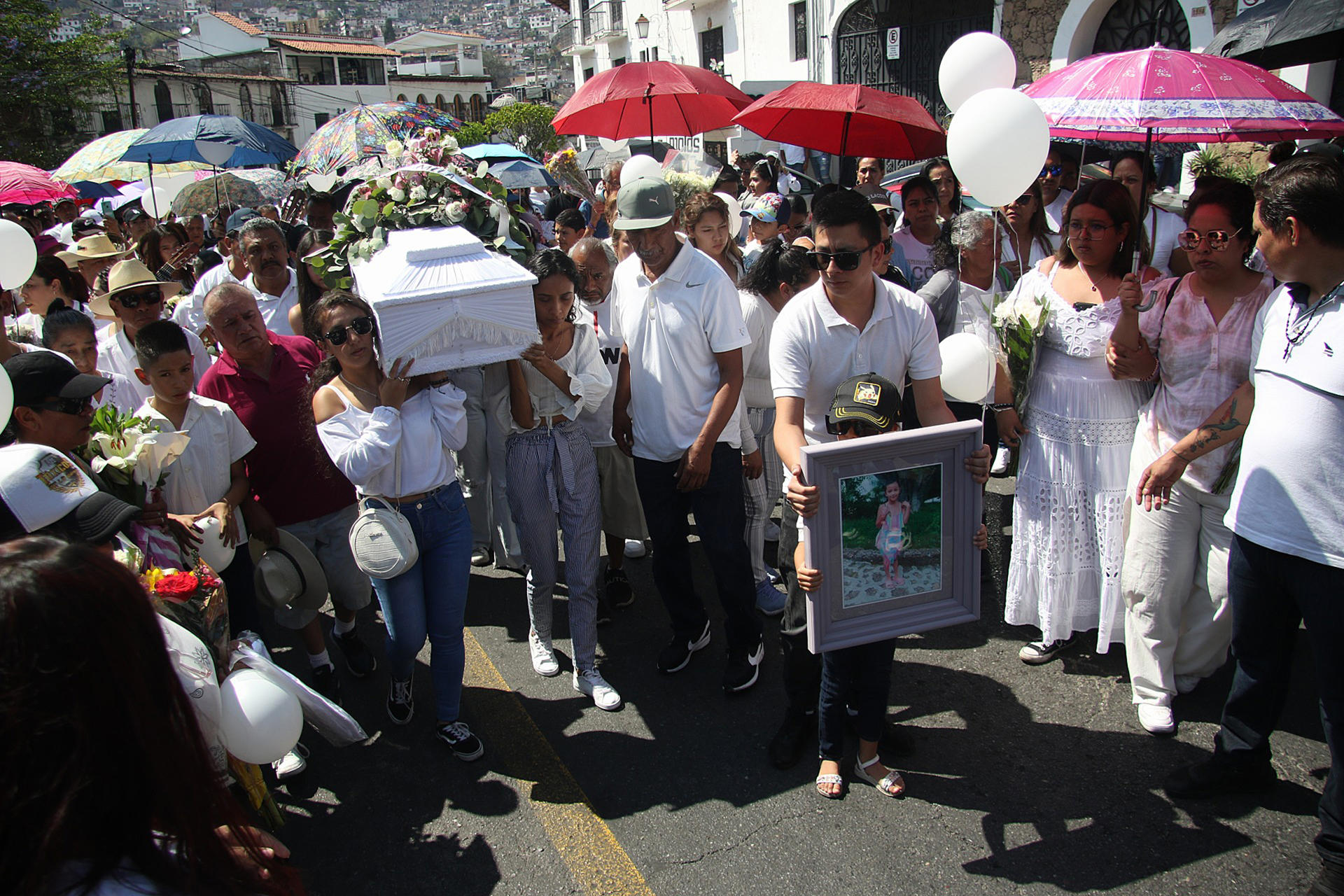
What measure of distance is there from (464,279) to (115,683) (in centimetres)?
211

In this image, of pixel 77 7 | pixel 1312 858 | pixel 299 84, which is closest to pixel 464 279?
pixel 1312 858

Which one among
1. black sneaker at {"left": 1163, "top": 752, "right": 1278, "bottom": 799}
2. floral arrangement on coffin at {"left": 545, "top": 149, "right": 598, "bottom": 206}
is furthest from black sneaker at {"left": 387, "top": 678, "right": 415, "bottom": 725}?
floral arrangement on coffin at {"left": 545, "top": 149, "right": 598, "bottom": 206}

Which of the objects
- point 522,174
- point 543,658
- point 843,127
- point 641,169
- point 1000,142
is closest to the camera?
point 1000,142

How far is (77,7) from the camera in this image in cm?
13775

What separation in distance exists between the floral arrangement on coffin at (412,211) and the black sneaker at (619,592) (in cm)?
196

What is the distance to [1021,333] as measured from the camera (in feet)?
12.3

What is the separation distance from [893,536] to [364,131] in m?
5.79

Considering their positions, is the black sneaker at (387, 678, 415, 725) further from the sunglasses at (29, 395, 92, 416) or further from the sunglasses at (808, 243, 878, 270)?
the sunglasses at (808, 243, 878, 270)

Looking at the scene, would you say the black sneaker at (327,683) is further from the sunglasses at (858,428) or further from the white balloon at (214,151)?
the white balloon at (214,151)

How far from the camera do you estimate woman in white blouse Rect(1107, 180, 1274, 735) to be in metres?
3.21

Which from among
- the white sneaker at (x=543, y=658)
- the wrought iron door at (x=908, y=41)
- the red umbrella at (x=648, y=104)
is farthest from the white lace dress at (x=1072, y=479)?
the wrought iron door at (x=908, y=41)

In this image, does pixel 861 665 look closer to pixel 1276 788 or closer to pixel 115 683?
pixel 1276 788

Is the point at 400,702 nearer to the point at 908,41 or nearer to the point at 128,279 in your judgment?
the point at 128,279

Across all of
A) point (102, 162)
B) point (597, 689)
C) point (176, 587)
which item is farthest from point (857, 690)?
point (102, 162)
